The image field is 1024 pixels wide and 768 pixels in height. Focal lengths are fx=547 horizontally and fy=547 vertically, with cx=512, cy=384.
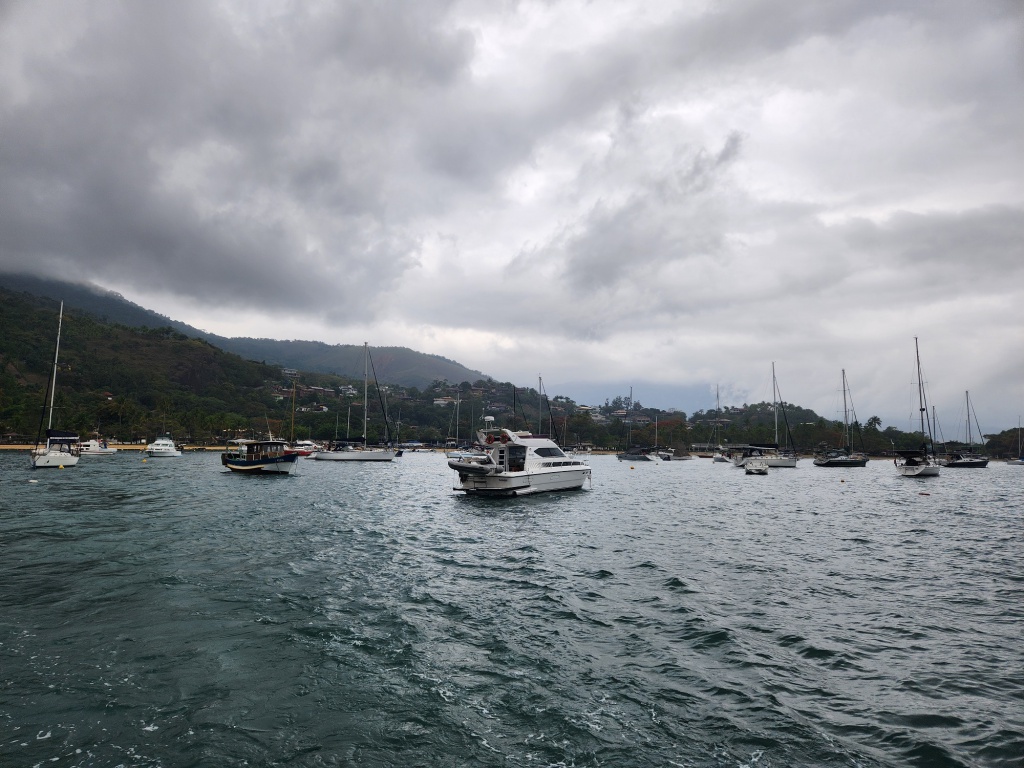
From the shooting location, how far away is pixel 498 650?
34.4 ft

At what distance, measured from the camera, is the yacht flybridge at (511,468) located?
132 feet

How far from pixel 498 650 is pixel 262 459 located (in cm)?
5602

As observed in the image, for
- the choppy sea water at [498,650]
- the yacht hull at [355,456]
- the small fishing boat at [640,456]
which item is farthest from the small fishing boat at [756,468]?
the choppy sea water at [498,650]

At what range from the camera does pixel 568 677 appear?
9297mm

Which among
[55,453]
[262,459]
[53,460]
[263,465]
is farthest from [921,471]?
[55,453]

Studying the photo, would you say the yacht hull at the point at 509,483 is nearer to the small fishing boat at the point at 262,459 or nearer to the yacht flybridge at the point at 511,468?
the yacht flybridge at the point at 511,468

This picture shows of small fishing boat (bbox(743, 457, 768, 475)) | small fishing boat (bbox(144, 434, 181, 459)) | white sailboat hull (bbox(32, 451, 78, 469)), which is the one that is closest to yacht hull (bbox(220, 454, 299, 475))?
white sailboat hull (bbox(32, 451, 78, 469))

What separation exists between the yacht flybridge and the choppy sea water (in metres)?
16.0

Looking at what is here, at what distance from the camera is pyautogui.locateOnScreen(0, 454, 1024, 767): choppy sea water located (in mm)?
7086

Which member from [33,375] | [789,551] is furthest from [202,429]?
[789,551]

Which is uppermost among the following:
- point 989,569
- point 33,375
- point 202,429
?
point 33,375

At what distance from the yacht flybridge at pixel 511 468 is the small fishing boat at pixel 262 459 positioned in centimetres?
2748

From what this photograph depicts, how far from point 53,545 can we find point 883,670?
24.6 meters

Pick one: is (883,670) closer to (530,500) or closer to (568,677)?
(568,677)
